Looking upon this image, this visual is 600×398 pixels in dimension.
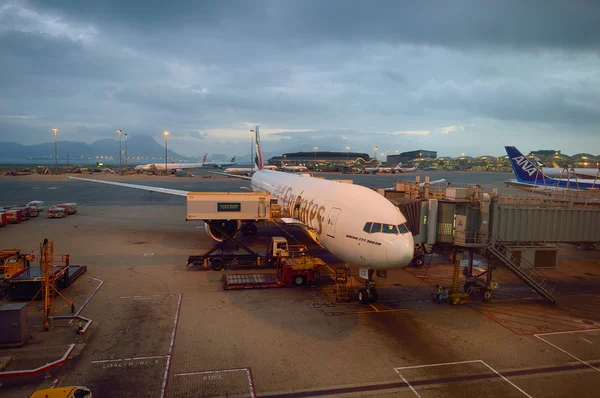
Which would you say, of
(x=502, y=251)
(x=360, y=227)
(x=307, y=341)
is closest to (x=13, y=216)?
(x=307, y=341)

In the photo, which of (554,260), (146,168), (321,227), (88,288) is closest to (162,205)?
(88,288)

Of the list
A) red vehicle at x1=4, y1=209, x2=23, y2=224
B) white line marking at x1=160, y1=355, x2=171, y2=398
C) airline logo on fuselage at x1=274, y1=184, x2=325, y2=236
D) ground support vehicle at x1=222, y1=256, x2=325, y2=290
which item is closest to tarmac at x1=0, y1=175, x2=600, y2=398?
white line marking at x1=160, y1=355, x2=171, y2=398

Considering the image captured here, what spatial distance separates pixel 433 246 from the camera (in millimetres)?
22094

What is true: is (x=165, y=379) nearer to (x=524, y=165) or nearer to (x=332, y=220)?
(x=332, y=220)

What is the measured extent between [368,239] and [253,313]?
6.52 metres

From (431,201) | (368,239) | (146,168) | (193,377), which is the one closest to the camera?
(193,377)

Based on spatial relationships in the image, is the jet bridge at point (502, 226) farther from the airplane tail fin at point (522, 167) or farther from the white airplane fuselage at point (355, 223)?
the airplane tail fin at point (522, 167)

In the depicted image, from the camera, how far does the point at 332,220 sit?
20.2 metres

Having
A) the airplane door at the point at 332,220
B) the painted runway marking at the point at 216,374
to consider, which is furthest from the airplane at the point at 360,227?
the painted runway marking at the point at 216,374

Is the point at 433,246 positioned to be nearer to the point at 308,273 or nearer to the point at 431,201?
the point at 431,201

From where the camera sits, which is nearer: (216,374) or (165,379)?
(165,379)

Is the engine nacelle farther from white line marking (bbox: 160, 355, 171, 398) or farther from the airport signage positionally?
white line marking (bbox: 160, 355, 171, 398)

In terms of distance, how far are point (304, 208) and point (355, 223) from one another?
7.41m

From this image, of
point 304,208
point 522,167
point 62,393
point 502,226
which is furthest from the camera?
point 522,167
